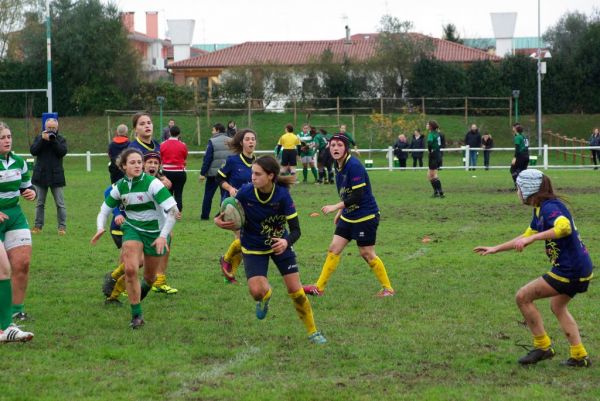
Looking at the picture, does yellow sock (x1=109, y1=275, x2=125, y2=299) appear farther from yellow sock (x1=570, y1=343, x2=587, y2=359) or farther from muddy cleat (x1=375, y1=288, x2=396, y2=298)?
yellow sock (x1=570, y1=343, x2=587, y2=359)

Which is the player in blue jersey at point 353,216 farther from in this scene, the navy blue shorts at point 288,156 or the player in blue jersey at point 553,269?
the navy blue shorts at point 288,156

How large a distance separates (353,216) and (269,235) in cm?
238

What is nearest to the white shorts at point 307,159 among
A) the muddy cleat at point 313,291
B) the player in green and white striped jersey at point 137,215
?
the muddy cleat at point 313,291

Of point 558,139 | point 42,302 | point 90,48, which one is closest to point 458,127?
point 558,139

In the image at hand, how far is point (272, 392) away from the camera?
661 centimetres

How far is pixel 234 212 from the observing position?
8102 mm

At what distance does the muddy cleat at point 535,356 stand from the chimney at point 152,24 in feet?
287

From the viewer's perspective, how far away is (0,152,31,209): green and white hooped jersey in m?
8.77

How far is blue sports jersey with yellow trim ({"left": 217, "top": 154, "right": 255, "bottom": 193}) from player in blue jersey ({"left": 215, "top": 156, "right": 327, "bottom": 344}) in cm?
421

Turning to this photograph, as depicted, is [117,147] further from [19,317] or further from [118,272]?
[19,317]

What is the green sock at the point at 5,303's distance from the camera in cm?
803

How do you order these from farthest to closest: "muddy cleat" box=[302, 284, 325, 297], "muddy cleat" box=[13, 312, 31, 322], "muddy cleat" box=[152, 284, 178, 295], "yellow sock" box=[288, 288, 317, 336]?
"muddy cleat" box=[152, 284, 178, 295] < "muddy cleat" box=[302, 284, 325, 297] < "muddy cleat" box=[13, 312, 31, 322] < "yellow sock" box=[288, 288, 317, 336]

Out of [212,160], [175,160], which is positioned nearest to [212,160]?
[212,160]

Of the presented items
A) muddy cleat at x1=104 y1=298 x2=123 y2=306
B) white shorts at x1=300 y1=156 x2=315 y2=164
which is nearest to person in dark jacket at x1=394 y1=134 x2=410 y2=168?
white shorts at x1=300 y1=156 x2=315 y2=164
